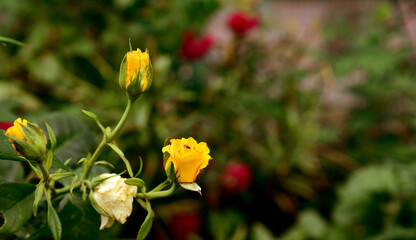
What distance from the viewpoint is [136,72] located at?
26 centimetres

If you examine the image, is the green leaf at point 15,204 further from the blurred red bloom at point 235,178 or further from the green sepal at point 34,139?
the blurred red bloom at point 235,178

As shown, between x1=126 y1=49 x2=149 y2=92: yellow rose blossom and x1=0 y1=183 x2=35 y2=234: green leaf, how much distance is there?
12cm

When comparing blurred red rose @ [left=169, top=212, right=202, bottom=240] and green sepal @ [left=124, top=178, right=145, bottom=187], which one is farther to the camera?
blurred red rose @ [left=169, top=212, right=202, bottom=240]

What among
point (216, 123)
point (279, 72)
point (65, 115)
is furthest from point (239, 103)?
point (65, 115)

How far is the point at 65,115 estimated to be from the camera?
0.46 metres

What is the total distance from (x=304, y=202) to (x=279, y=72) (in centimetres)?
46

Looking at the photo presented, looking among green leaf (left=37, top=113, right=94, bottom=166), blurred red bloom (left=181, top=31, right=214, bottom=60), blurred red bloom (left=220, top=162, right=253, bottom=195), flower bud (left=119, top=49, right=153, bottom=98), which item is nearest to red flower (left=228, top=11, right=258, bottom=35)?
blurred red bloom (left=181, top=31, right=214, bottom=60)

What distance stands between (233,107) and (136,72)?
0.87 m

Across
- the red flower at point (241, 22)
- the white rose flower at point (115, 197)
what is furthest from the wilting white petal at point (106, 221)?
the red flower at point (241, 22)

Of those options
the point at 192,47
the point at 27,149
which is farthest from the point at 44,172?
the point at 192,47

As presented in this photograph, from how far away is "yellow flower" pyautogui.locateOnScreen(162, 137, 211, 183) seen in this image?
239 millimetres

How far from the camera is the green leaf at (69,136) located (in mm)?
396

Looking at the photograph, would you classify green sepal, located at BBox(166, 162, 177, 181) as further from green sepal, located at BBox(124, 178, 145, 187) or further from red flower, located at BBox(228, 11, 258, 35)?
red flower, located at BBox(228, 11, 258, 35)

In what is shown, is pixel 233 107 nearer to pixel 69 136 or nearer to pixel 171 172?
pixel 69 136
